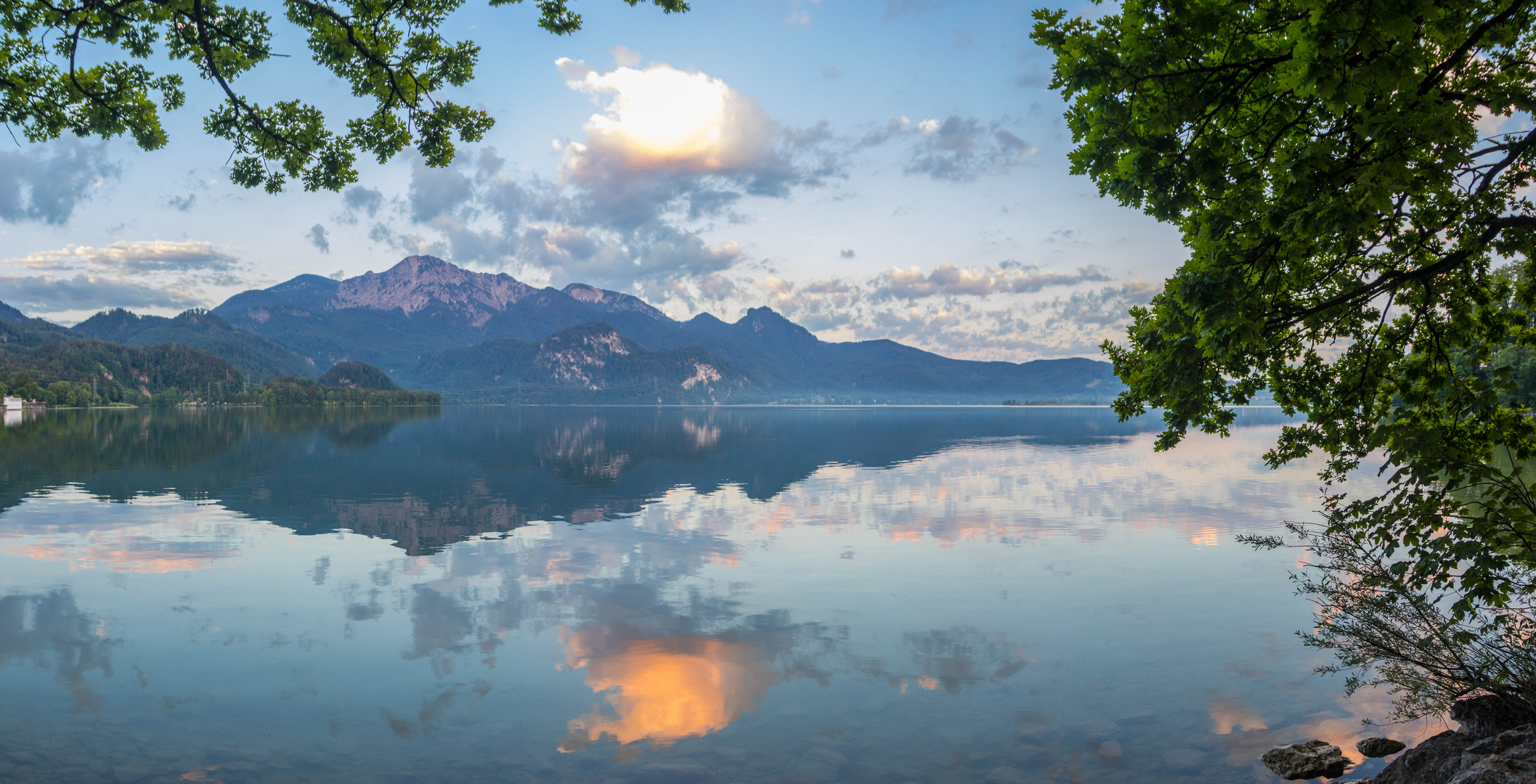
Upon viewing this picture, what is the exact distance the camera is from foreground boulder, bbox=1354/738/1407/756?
1151 centimetres

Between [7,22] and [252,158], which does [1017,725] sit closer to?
[252,158]

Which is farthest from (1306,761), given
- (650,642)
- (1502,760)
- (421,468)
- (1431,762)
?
(421,468)

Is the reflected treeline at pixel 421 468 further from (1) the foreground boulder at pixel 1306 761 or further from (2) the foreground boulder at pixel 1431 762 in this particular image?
(2) the foreground boulder at pixel 1431 762

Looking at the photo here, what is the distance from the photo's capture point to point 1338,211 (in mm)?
7070

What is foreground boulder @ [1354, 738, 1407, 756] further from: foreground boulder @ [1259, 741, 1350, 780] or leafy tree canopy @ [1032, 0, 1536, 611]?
leafy tree canopy @ [1032, 0, 1536, 611]

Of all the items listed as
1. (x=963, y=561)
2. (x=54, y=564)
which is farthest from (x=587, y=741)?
(x=54, y=564)

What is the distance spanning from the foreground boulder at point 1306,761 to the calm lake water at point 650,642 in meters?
0.28

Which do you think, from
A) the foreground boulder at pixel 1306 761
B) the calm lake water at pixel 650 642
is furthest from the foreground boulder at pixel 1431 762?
the calm lake water at pixel 650 642

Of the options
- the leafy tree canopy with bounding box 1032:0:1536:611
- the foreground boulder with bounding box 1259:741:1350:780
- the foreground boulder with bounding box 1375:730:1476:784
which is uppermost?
the leafy tree canopy with bounding box 1032:0:1536:611

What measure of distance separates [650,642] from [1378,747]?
12.4 metres

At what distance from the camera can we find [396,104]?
15.6 metres

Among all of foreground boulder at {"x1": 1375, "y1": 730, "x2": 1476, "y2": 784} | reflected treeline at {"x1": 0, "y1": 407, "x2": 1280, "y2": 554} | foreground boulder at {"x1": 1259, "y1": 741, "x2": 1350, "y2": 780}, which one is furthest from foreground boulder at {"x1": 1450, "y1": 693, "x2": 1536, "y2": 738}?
reflected treeline at {"x1": 0, "y1": 407, "x2": 1280, "y2": 554}

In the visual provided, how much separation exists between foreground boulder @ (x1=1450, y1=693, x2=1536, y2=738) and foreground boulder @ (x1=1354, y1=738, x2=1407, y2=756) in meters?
1.19

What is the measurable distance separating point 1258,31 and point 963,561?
18.7 meters
